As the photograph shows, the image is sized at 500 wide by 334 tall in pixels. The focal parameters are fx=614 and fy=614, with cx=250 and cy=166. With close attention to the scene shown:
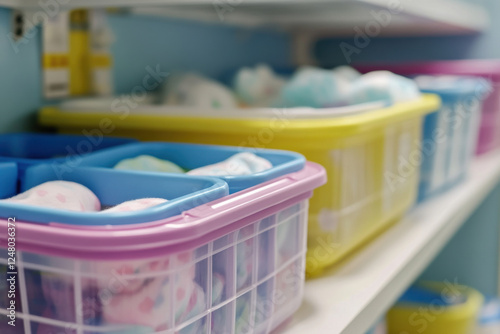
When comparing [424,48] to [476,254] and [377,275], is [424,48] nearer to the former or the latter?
[476,254]

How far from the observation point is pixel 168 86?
3.73 ft

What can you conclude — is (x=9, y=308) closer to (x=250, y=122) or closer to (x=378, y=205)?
(x=250, y=122)

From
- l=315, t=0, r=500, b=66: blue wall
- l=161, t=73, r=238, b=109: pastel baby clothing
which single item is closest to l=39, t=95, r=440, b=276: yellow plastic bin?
l=161, t=73, r=238, b=109: pastel baby clothing

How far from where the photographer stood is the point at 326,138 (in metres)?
0.78

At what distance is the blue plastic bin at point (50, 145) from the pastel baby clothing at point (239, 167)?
0.22 m

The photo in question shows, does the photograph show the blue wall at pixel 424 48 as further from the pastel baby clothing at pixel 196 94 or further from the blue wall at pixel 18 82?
the blue wall at pixel 18 82

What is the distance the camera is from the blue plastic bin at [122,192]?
1.44 feet

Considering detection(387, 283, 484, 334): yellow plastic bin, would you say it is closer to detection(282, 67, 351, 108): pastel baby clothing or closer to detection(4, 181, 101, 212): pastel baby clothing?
detection(282, 67, 351, 108): pastel baby clothing

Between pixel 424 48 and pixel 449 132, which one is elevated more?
pixel 424 48

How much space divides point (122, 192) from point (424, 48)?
60.9 inches

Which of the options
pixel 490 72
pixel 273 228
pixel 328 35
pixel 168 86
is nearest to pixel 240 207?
pixel 273 228

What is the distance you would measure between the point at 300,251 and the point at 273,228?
76 millimetres

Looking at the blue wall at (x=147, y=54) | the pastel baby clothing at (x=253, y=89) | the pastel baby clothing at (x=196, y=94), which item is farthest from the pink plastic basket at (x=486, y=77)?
the pastel baby clothing at (x=196, y=94)

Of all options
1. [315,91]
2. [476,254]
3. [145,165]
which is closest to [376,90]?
[315,91]
